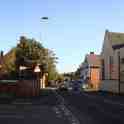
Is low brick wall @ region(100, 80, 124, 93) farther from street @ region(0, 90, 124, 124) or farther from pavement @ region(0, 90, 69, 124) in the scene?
pavement @ region(0, 90, 69, 124)

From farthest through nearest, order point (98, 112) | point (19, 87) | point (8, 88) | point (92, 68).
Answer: point (92, 68), point (19, 87), point (8, 88), point (98, 112)

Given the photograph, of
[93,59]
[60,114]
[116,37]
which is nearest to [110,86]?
[116,37]

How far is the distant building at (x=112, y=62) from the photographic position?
7762cm

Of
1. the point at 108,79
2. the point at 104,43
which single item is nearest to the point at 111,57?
the point at 108,79

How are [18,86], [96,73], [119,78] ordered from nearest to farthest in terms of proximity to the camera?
[18,86], [119,78], [96,73]

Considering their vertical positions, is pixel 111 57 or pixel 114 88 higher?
pixel 111 57

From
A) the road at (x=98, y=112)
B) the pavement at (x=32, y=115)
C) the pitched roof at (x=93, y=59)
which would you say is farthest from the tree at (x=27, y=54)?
the pitched roof at (x=93, y=59)

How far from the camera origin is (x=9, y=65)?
84.6 m

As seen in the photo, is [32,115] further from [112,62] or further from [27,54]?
[112,62]

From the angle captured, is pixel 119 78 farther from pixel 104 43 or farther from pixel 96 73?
pixel 96 73

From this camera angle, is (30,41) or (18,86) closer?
(18,86)

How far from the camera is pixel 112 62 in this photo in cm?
8500

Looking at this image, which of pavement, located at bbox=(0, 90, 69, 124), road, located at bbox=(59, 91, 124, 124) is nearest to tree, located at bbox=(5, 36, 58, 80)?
road, located at bbox=(59, 91, 124, 124)

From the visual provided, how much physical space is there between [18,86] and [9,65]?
3794 centimetres
